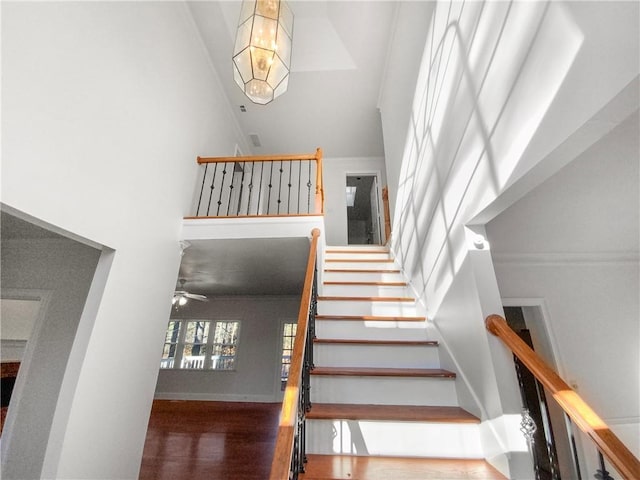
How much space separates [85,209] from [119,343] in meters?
1.07

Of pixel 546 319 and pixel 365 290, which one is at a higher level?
pixel 365 290

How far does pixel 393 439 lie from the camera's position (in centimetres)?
172

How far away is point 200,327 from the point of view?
6.95m

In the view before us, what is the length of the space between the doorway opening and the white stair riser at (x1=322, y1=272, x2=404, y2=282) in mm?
2266

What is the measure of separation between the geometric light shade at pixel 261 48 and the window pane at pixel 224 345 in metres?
5.80

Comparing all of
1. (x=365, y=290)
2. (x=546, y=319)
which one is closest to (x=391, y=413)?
(x=365, y=290)

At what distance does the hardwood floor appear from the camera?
302 centimetres

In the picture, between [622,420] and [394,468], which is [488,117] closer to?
[394,468]

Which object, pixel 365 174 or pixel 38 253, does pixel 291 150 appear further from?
pixel 38 253

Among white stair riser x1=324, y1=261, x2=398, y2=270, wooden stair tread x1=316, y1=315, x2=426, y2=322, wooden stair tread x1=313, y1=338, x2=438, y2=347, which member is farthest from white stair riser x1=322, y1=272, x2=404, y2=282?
wooden stair tread x1=313, y1=338, x2=438, y2=347

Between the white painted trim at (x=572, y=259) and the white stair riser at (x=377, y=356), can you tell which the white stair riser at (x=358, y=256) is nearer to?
the white painted trim at (x=572, y=259)

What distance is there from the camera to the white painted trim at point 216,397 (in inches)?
245

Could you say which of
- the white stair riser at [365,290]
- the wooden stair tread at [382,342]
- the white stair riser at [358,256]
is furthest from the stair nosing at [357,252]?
the wooden stair tread at [382,342]

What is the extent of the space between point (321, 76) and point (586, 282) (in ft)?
14.3
